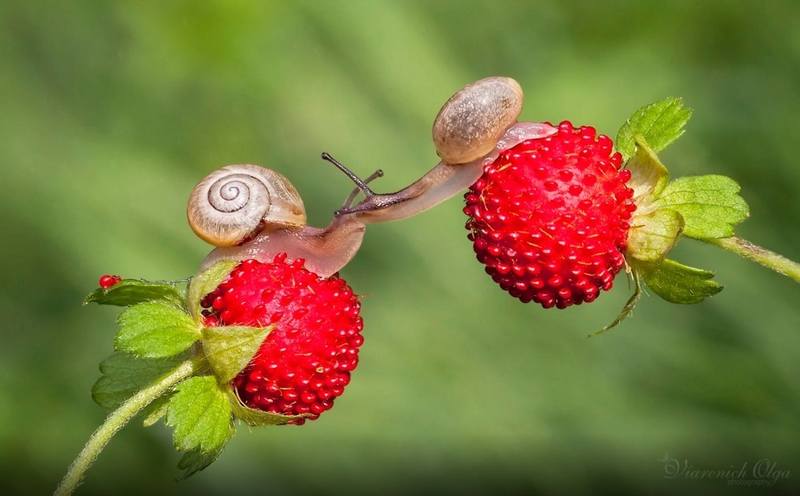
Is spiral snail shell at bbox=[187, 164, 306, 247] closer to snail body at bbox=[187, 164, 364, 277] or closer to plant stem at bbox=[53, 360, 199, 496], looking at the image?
snail body at bbox=[187, 164, 364, 277]

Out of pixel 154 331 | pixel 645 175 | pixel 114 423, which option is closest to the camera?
pixel 114 423

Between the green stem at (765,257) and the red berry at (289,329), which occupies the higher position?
the red berry at (289,329)

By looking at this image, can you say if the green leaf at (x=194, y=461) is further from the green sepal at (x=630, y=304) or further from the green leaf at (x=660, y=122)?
the green leaf at (x=660, y=122)

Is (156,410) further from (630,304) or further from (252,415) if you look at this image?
(630,304)

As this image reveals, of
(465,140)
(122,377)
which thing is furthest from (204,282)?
(465,140)

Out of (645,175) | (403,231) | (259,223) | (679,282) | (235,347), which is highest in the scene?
(259,223)

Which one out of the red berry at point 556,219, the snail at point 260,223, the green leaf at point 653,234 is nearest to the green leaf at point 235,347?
the snail at point 260,223

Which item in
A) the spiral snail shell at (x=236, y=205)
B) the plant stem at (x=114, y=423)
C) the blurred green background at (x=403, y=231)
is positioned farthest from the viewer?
the blurred green background at (x=403, y=231)

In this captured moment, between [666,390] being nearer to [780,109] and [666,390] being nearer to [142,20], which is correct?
[780,109]

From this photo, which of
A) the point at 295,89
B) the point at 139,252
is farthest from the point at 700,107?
the point at 139,252
